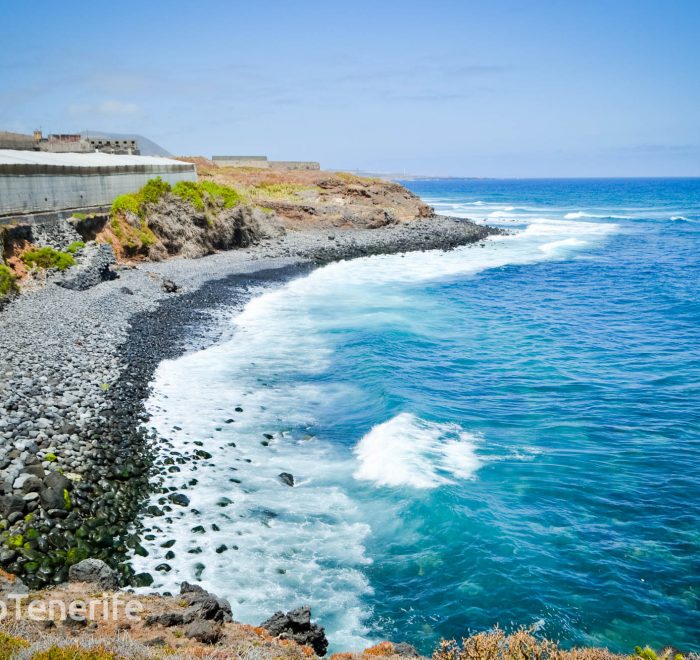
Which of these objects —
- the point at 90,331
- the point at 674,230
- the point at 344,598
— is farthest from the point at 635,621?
the point at 674,230

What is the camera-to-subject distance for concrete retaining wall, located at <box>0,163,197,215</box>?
25.4 metres

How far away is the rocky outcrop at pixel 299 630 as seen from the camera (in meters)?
8.63

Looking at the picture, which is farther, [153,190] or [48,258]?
[153,190]

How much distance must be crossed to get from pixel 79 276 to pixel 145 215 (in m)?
12.5

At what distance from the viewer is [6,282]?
22094mm

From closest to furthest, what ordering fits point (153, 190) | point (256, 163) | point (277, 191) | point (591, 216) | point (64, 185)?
point (64, 185) < point (153, 190) < point (277, 191) < point (256, 163) < point (591, 216)

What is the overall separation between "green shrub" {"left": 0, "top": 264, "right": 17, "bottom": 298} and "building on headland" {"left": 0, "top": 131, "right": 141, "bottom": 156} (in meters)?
23.1

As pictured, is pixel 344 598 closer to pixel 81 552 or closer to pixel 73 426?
pixel 81 552

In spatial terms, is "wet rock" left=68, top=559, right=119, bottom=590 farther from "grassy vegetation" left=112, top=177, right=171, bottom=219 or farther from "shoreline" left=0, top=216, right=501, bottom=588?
"grassy vegetation" left=112, top=177, right=171, bottom=219

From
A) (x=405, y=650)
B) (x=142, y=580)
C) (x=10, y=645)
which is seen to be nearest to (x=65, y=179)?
(x=142, y=580)

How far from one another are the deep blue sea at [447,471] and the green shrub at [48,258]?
797 centimetres

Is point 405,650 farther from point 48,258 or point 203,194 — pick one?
point 203,194

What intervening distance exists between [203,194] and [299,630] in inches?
1523

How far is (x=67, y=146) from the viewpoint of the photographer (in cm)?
4891
